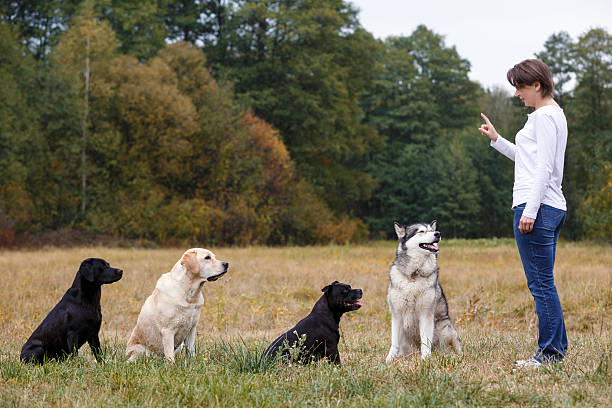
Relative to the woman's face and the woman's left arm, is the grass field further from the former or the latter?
the woman's face

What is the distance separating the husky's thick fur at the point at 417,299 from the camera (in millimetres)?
6141

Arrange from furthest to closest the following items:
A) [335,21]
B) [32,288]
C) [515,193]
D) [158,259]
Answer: [335,21], [158,259], [32,288], [515,193]

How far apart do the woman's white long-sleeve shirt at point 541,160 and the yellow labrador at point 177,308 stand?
3.21 m

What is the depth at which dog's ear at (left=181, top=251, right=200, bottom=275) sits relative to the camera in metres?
6.29

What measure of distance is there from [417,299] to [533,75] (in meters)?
2.51

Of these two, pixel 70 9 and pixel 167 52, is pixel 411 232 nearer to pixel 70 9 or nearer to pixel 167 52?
pixel 167 52

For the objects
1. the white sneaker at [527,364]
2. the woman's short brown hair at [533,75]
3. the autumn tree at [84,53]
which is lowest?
the white sneaker at [527,364]

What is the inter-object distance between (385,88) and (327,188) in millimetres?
10452

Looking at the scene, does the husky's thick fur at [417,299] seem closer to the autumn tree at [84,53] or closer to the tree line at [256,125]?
the tree line at [256,125]

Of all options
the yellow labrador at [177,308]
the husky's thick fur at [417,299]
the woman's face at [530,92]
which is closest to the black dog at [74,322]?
the yellow labrador at [177,308]

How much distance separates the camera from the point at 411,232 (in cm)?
641

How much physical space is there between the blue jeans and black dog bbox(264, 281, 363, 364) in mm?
1742

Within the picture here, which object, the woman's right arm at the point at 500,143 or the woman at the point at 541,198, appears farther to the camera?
the woman's right arm at the point at 500,143

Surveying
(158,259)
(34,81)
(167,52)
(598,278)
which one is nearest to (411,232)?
(598,278)
